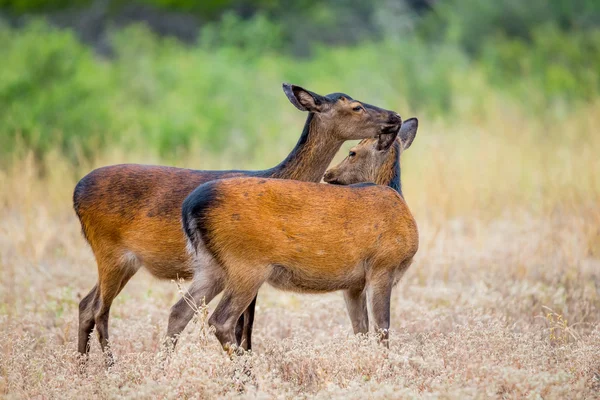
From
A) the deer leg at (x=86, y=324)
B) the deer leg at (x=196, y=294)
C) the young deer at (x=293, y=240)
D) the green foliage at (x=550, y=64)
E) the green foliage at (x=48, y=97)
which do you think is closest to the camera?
the young deer at (x=293, y=240)

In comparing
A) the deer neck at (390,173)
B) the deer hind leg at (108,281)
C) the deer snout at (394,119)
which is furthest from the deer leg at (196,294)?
the deer snout at (394,119)

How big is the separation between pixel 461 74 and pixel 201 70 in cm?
520

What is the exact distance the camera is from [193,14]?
3244cm

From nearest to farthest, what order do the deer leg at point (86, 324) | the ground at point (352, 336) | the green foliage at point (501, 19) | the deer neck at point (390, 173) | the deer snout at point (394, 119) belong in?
the ground at point (352, 336), the deer leg at point (86, 324), the deer neck at point (390, 173), the deer snout at point (394, 119), the green foliage at point (501, 19)

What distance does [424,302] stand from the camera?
806 cm

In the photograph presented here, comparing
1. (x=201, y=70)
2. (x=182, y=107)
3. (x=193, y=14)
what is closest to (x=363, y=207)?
(x=182, y=107)

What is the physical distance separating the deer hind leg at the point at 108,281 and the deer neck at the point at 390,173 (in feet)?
6.16

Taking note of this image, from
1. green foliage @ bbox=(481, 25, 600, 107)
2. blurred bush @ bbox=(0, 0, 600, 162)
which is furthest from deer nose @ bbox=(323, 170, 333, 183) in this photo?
green foliage @ bbox=(481, 25, 600, 107)

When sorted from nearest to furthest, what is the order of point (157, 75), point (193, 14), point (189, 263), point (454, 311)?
point (189, 263) < point (454, 311) < point (157, 75) < point (193, 14)

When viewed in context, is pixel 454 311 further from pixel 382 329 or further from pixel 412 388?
pixel 412 388

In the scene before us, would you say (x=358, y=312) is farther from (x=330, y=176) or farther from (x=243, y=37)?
(x=243, y=37)

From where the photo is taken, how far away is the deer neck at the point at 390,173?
6875mm

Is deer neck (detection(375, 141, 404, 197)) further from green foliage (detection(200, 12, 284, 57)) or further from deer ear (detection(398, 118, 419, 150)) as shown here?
green foliage (detection(200, 12, 284, 57))

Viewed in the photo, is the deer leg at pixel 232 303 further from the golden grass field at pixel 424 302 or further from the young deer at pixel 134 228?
the young deer at pixel 134 228
